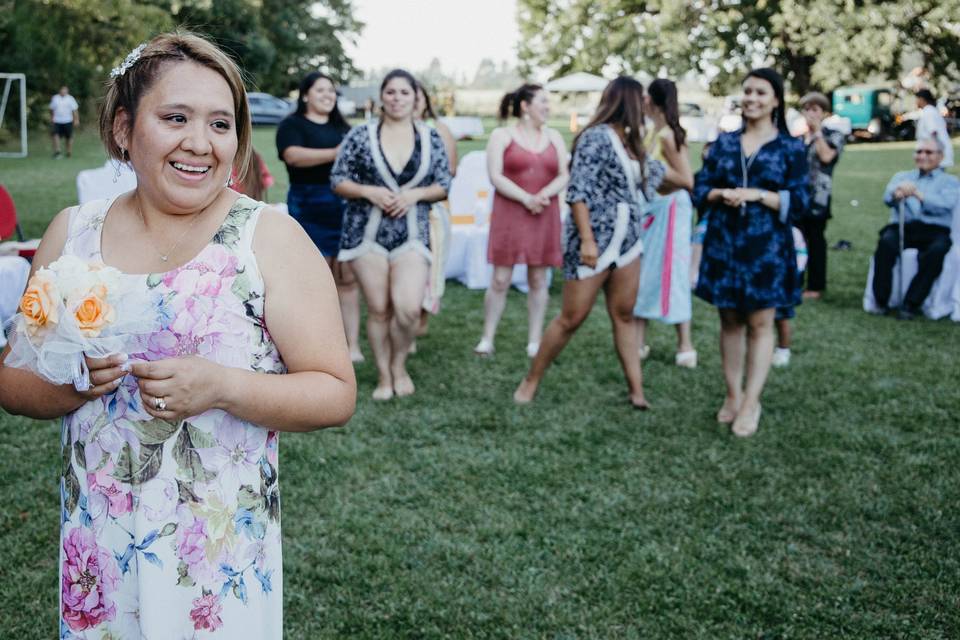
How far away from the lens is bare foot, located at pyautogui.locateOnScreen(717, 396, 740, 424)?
5047 millimetres

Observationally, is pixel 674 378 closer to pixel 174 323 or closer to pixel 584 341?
pixel 584 341

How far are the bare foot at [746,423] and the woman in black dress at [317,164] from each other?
272cm

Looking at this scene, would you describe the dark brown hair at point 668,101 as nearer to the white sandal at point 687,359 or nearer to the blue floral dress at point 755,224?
the blue floral dress at point 755,224

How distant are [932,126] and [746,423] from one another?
549 cm

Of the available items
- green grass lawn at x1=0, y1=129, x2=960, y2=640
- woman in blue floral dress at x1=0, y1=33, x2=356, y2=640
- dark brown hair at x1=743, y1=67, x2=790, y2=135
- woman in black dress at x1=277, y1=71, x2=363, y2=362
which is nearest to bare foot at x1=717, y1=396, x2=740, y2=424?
green grass lawn at x1=0, y1=129, x2=960, y2=640

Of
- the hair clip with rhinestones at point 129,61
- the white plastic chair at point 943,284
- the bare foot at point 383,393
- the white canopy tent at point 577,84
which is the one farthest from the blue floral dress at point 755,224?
the white canopy tent at point 577,84

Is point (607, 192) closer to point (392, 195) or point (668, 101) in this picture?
point (668, 101)

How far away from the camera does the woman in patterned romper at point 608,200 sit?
15.7ft

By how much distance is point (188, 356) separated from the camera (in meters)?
1.53

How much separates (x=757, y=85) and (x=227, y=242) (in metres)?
3.60

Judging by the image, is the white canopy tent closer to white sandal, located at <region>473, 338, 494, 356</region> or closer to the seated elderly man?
the seated elderly man

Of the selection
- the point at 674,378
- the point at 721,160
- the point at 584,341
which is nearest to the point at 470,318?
the point at 584,341

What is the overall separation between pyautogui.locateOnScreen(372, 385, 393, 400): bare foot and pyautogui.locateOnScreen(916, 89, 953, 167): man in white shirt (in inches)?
218

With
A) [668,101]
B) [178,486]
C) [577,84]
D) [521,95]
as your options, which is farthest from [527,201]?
[577,84]
